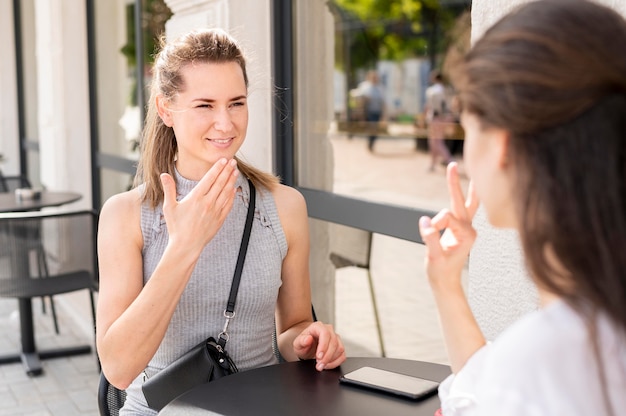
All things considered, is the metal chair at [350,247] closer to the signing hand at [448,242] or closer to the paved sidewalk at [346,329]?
the paved sidewalk at [346,329]

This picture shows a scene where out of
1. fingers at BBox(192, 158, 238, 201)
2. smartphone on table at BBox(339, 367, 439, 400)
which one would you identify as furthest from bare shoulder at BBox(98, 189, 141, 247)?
smartphone on table at BBox(339, 367, 439, 400)

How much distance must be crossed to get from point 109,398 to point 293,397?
755mm

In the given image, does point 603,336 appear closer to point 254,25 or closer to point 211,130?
point 211,130

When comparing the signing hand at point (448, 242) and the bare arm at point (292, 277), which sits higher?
the signing hand at point (448, 242)

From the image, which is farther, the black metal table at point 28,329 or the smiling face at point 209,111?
the black metal table at point 28,329

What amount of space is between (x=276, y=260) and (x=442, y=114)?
17719 mm

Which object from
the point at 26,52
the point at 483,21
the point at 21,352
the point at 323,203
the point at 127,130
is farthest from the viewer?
the point at 26,52

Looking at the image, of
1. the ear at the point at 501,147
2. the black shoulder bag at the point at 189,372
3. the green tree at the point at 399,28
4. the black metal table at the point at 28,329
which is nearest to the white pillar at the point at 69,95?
the black metal table at the point at 28,329

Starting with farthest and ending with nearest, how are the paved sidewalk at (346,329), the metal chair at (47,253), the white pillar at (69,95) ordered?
the white pillar at (69,95) < the metal chair at (47,253) < the paved sidewalk at (346,329)

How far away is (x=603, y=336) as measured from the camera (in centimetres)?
96

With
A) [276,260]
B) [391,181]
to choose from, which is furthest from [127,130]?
[391,181]

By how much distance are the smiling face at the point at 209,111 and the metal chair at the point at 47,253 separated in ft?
8.28

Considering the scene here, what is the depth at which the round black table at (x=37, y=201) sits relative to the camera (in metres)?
5.05

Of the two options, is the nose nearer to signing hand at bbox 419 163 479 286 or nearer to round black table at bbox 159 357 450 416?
round black table at bbox 159 357 450 416
